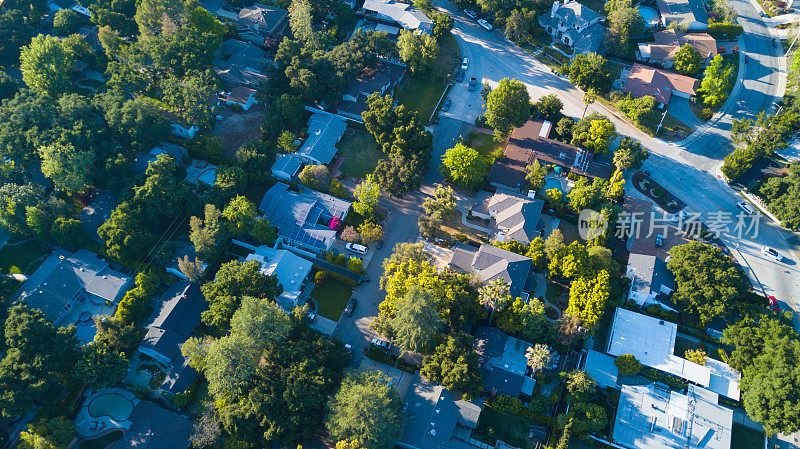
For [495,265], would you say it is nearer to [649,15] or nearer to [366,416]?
[366,416]

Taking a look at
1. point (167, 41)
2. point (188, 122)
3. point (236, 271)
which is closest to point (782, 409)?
point (236, 271)

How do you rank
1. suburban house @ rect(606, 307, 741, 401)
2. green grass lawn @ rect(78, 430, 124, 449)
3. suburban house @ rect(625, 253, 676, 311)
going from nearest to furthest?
green grass lawn @ rect(78, 430, 124, 449) → suburban house @ rect(606, 307, 741, 401) → suburban house @ rect(625, 253, 676, 311)

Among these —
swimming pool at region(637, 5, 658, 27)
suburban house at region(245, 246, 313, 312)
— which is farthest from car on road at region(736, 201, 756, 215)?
suburban house at region(245, 246, 313, 312)

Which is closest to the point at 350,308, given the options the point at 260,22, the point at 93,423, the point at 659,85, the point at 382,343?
the point at 382,343

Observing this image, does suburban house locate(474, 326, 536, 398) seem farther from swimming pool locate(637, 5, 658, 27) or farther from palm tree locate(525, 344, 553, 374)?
swimming pool locate(637, 5, 658, 27)

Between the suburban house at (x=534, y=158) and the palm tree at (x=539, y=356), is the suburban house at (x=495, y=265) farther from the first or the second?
the suburban house at (x=534, y=158)

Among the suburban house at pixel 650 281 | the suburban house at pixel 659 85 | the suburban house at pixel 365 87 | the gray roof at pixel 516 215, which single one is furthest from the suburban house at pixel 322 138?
the suburban house at pixel 659 85

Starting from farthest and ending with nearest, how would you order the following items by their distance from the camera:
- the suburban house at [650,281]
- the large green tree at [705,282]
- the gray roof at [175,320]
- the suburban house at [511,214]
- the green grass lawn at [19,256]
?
1. the suburban house at [511,214]
2. the green grass lawn at [19,256]
3. the suburban house at [650,281]
4. the large green tree at [705,282]
5. the gray roof at [175,320]

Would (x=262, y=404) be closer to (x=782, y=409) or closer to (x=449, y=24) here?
(x=782, y=409)
